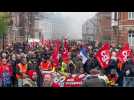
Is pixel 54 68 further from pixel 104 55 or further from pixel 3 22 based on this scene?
pixel 3 22

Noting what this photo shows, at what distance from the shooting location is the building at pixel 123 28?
40.8 feet

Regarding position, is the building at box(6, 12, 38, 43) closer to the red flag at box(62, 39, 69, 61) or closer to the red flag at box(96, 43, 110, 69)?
the red flag at box(62, 39, 69, 61)

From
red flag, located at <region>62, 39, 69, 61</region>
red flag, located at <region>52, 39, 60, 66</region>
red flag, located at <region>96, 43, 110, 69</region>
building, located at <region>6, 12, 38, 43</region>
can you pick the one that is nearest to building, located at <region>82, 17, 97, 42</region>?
red flag, located at <region>96, 43, 110, 69</region>

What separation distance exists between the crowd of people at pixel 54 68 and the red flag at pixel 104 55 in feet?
0.24

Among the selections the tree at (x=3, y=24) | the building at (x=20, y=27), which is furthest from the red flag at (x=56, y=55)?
the tree at (x=3, y=24)

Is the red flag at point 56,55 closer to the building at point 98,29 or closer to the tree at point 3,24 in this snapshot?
the building at point 98,29

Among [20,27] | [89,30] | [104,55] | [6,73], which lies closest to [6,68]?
[6,73]

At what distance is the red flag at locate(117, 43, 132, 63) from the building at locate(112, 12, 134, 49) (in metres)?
0.11

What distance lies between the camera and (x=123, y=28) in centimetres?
1295

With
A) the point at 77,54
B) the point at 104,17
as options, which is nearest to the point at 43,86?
the point at 77,54

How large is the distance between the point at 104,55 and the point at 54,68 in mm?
1064

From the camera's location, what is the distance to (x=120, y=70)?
12.5 m

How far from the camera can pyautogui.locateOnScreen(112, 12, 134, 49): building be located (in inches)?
489
